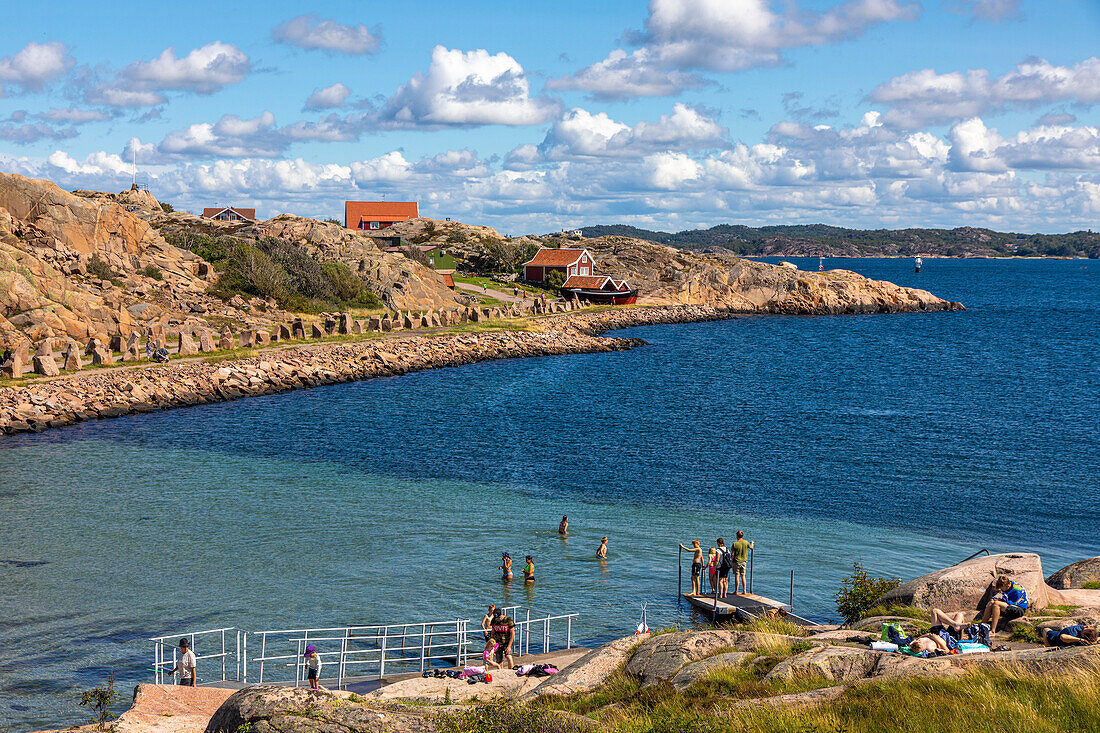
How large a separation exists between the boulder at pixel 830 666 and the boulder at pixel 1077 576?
33.1 feet

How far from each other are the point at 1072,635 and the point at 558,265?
10822 centimetres

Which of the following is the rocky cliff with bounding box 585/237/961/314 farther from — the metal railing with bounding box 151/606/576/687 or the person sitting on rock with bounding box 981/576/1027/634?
the person sitting on rock with bounding box 981/576/1027/634

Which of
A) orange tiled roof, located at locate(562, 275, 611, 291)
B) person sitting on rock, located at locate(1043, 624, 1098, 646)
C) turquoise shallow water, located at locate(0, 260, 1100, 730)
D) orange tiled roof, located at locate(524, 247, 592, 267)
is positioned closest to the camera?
person sitting on rock, located at locate(1043, 624, 1098, 646)

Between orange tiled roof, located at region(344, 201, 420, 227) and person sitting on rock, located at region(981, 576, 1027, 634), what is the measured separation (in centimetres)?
14870

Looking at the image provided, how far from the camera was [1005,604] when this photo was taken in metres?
16.2

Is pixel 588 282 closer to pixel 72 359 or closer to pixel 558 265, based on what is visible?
pixel 558 265

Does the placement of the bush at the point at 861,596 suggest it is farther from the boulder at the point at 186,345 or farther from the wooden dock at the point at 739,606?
the boulder at the point at 186,345

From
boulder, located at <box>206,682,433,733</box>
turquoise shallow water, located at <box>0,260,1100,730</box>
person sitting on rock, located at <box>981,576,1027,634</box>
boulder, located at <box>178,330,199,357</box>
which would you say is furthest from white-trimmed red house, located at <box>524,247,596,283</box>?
boulder, located at <box>206,682,433,733</box>

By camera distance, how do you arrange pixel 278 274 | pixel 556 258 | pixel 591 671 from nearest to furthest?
pixel 591 671 < pixel 278 274 < pixel 556 258

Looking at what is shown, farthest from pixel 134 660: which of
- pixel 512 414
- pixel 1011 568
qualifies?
pixel 512 414

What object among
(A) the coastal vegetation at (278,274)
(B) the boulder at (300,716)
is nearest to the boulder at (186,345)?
(A) the coastal vegetation at (278,274)

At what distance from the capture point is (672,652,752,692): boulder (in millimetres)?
13000

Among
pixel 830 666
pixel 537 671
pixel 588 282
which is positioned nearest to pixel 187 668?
pixel 537 671

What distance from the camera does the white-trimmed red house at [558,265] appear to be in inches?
4759
